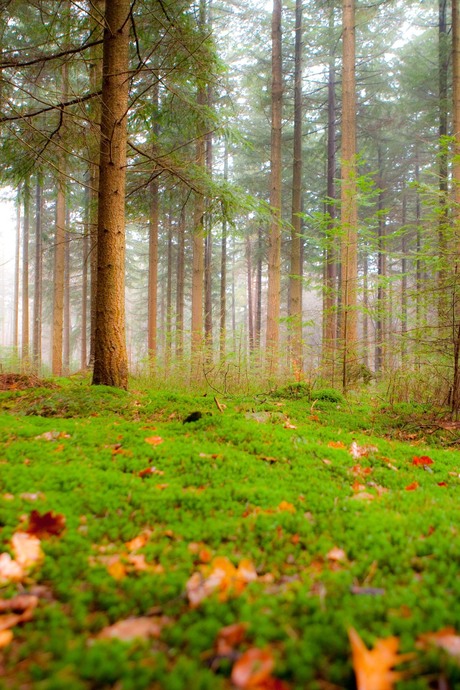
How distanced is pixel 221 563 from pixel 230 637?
41 centimetres

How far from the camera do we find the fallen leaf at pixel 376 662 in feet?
2.99

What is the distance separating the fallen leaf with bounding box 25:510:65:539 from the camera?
5.32ft

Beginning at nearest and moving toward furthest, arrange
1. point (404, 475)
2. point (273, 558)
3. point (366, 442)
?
1. point (273, 558)
2. point (404, 475)
3. point (366, 442)

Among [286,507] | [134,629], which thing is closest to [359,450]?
[286,507]

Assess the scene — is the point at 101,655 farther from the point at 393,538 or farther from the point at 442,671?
the point at 393,538

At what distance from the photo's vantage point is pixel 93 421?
3.61 meters

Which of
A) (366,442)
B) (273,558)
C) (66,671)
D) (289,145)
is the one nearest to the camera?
(66,671)

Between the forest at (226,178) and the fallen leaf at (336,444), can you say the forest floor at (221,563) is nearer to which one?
the fallen leaf at (336,444)

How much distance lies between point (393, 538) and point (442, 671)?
0.81m

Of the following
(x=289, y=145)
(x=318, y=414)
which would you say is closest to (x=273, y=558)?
(x=318, y=414)

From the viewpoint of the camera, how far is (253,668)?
3.12 feet

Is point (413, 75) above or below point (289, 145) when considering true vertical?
above

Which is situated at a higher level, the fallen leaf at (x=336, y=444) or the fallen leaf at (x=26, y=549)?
the fallen leaf at (x=26, y=549)

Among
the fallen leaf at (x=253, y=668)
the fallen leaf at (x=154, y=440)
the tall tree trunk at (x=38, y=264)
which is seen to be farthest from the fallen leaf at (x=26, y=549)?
the tall tree trunk at (x=38, y=264)
